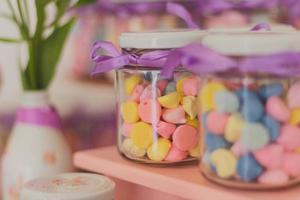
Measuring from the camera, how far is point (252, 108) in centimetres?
51

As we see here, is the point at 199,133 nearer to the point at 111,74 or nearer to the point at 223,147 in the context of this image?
the point at 223,147

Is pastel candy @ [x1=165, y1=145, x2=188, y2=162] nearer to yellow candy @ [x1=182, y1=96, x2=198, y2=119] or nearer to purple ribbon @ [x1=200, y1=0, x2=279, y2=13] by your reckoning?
yellow candy @ [x1=182, y1=96, x2=198, y2=119]

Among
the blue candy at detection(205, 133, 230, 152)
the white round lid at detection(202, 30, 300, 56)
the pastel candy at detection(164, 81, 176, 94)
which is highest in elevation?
the white round lid at detection(202, 30, 300, 56)

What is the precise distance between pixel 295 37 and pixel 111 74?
1.80 ft

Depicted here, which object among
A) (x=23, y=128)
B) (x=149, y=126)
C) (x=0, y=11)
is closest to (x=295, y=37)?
(x=149, y=126)

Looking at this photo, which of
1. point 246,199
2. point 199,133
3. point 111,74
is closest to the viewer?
point 246,199

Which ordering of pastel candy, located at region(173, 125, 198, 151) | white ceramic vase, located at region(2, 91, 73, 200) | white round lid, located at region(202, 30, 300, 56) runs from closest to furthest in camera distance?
1. white round lid, located at region(202, 30, 300, 56)
2. pastel candy, located at region(173, 125, 198, 151)
3. white ceramic vase, located at region(2, 91, 73, 200)

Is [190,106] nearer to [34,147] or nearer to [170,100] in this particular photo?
[170,100]

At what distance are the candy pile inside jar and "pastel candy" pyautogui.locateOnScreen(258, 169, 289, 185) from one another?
11 cm

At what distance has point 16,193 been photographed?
0.80m

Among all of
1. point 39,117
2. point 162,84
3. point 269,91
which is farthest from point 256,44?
point 39,117

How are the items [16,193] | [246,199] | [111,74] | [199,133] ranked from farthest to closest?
[111,74]
[16,193]
[199,133]
[246,199]

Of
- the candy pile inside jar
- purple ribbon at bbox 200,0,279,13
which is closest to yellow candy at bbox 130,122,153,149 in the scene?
the candy pile inside jar

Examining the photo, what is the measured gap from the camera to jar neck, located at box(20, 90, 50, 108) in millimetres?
822
